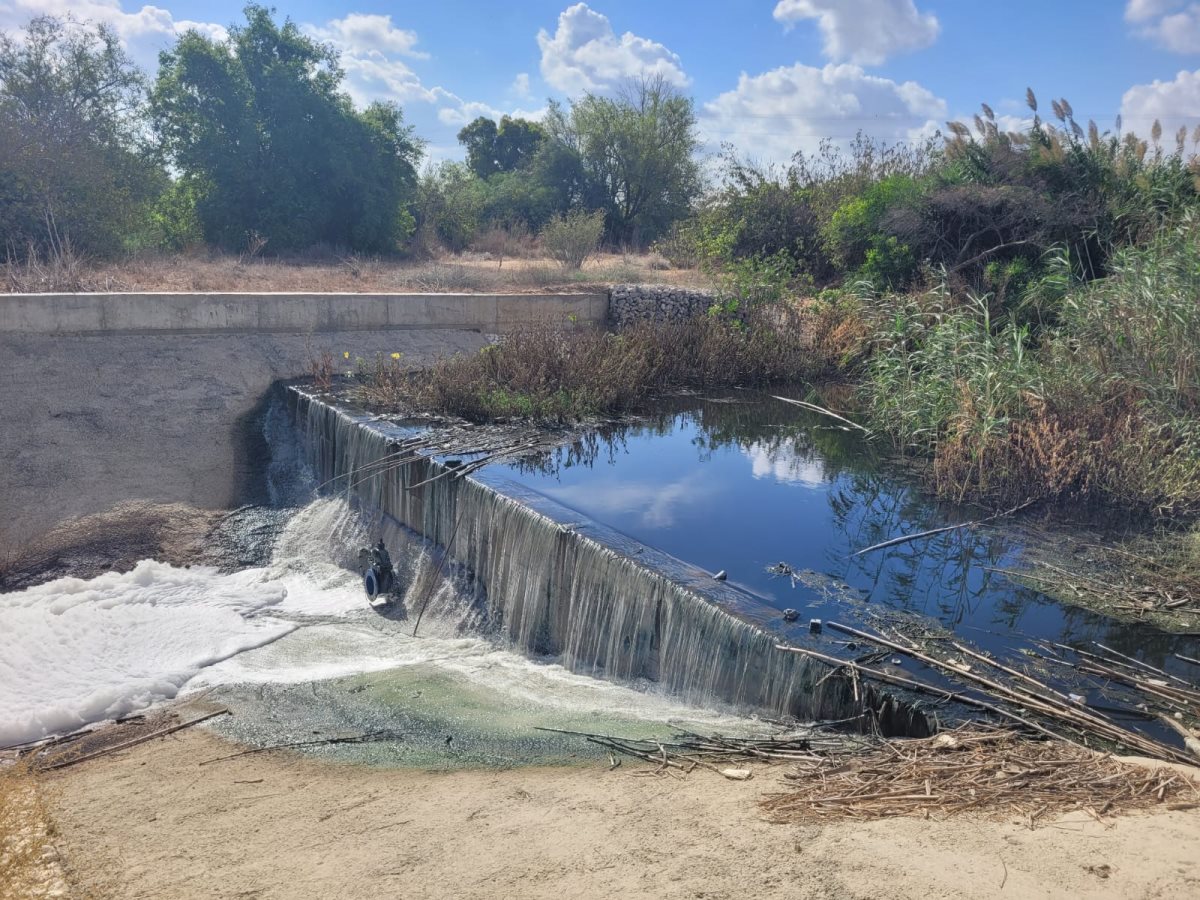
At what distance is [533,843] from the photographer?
12.8ft

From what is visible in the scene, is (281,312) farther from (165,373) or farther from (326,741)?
(326,741)

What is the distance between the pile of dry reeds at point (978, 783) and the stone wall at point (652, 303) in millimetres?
10800

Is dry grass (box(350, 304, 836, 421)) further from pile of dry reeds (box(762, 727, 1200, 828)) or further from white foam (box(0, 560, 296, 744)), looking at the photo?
pile of dry reeds (box(762, 727, 1200, 828))

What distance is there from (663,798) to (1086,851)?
1.73 meters

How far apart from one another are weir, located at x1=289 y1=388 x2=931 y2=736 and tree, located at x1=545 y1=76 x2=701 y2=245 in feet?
69.7

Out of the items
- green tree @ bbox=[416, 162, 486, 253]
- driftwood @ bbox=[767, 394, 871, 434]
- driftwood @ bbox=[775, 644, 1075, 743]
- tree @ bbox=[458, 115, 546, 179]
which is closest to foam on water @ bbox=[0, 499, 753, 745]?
driftwood @ bbox=[775, 644, 1075, 743]

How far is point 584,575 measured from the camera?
6.79 m

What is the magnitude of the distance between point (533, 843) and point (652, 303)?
12172mm

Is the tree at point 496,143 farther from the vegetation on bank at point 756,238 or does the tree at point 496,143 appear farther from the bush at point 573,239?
the bush at point 573,239

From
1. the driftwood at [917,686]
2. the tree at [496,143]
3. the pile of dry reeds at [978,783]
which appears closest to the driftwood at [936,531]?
the driftwood at [917,686]

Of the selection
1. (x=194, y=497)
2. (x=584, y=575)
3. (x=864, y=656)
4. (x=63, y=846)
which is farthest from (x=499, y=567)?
(x=194, y=497)

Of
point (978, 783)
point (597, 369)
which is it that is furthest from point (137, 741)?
point (597, 369)

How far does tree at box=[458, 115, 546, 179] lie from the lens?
1522 inches

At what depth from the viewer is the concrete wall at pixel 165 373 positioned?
10.4 m
